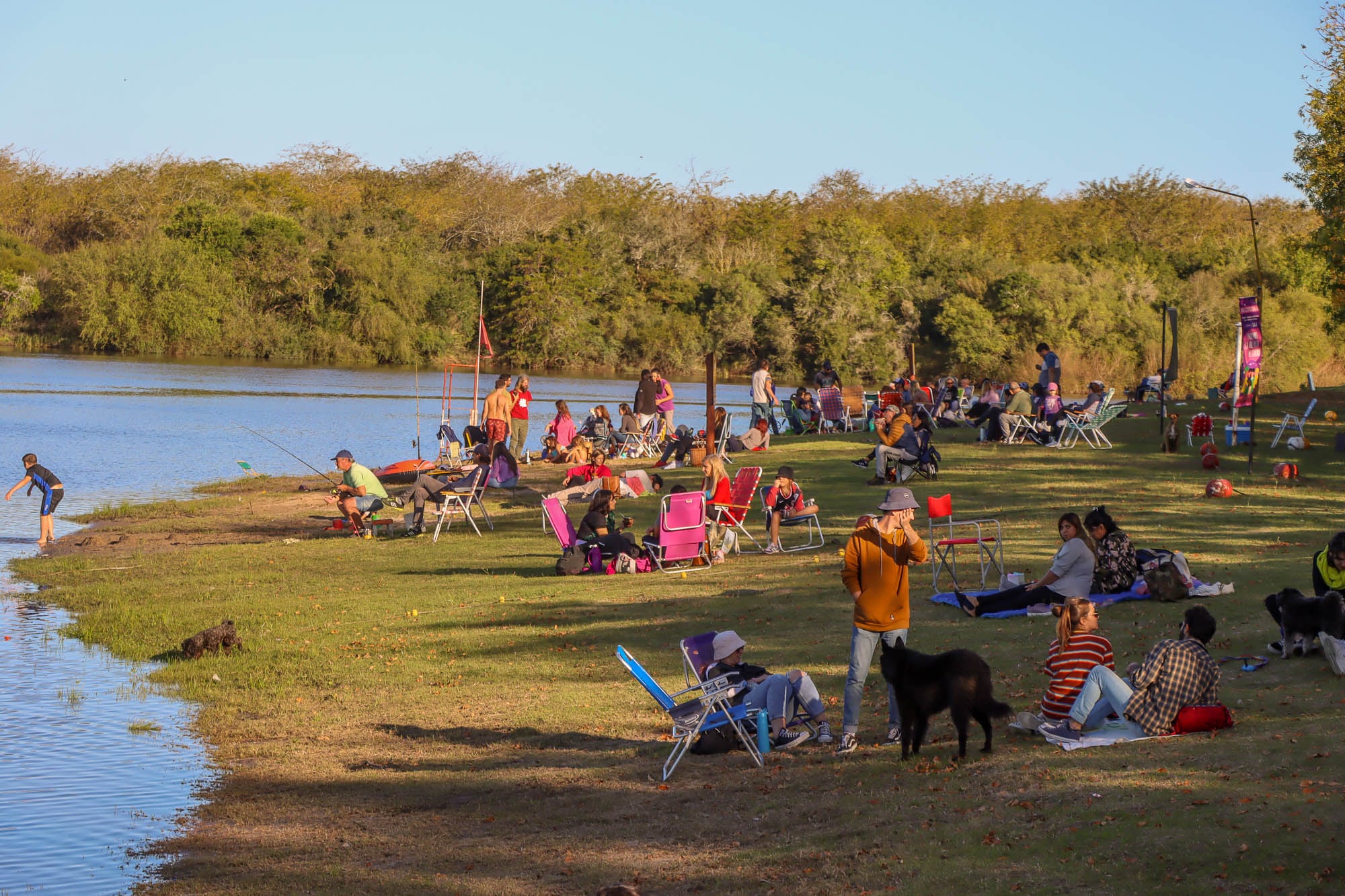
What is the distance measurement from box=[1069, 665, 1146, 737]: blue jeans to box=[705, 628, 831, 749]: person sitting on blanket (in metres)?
1.44

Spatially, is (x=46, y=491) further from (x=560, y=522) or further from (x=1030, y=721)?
(x=1030, y=721)

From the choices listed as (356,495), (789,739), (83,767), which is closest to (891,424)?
(356,495)

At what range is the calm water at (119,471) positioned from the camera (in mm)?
7320

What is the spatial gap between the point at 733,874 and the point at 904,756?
1.57 meters

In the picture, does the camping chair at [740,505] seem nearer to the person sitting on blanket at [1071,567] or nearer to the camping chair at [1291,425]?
Result: the person sitting on blanket at [1071,567]

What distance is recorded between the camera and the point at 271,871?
628cm

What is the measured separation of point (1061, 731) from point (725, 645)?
2.01 meters

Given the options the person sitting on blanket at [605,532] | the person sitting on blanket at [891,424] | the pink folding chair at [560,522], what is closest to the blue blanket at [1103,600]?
the person sitting on blanket at [605,532]

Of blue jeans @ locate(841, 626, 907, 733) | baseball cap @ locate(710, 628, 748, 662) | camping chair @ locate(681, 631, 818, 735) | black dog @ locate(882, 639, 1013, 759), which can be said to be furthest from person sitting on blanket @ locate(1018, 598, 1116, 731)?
camping chair @ locate(681, 631, 818, 735)

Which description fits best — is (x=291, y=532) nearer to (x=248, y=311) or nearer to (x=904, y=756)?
(x=904, y=756)

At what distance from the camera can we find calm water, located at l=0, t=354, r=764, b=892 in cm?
732

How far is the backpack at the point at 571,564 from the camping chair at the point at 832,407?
1497 centimetres

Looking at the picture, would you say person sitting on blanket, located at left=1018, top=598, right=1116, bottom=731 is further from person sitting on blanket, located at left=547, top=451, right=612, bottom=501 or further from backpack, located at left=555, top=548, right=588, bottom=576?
person sitting on blanket, located at left=547, top=451, right=612, bottom=501

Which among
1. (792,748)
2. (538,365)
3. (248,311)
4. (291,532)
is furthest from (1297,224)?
(792,748)
